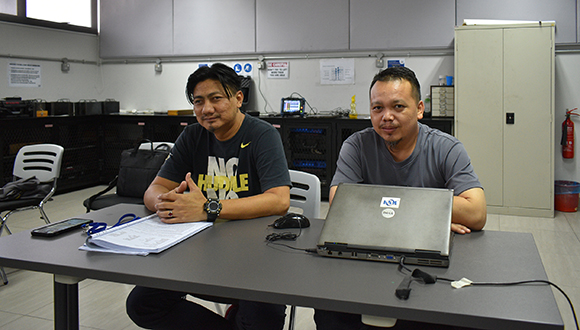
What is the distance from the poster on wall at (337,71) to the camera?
215 inches

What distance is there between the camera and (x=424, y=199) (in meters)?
1.34

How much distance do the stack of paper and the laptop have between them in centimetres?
45

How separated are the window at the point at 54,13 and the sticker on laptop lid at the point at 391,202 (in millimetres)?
5496

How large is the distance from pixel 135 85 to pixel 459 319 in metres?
6.15

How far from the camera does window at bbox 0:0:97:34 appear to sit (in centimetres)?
550

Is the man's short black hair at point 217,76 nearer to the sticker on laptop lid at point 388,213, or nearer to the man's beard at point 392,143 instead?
the man's beard at point 392,143

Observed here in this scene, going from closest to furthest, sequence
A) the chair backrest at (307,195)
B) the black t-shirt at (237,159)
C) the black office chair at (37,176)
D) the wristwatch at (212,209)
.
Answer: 1. the wristwatch at (212,209)
2. the black t-shirt at (237,159)
3. the chair backrest at (307,195)
4. the black office chair at (37,176)

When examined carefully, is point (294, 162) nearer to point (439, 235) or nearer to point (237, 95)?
point (237, 95)

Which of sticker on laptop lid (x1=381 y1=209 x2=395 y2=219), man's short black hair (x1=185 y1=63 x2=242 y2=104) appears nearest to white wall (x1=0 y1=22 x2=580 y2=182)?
man's short black hair (x1=185 y1=63 x2=242 y2=104)

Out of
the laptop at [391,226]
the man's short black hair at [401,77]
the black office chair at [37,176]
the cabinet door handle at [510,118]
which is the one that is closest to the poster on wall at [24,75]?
the black office chair at [37,176]

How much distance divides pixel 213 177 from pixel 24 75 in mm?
4687

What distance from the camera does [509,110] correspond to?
15.0 ft

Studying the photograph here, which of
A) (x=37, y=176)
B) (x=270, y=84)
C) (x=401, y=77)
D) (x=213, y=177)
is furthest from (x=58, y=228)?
(x=270, y=84)

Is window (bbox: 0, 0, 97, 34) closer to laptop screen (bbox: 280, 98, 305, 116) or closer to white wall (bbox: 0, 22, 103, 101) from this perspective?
white wall (bbox: 0, 22, 103, 101)
